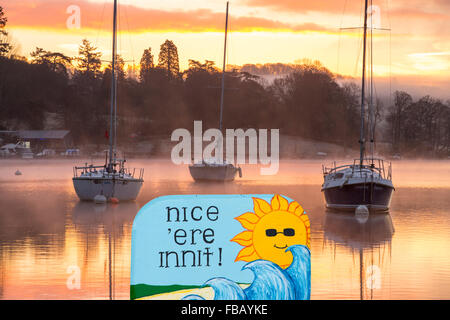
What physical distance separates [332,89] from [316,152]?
15.1 metres

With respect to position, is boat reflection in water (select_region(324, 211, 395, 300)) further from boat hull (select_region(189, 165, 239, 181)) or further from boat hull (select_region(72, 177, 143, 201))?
boat hull (select_region(189, 165, 239, 181))

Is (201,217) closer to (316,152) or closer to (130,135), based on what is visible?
(130,135)

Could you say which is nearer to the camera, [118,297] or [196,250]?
[196,250]

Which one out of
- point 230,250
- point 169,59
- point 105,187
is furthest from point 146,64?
point 230,250

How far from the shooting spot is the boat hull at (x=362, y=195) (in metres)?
31.9

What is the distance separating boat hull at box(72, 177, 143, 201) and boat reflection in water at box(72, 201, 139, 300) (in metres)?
0.44

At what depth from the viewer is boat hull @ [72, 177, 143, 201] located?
35438 mm

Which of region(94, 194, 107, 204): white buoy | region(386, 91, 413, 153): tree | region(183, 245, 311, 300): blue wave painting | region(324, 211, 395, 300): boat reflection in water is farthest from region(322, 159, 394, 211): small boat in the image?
region(386, 91, 413, 153): tree

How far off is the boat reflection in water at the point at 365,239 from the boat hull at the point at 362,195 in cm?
49

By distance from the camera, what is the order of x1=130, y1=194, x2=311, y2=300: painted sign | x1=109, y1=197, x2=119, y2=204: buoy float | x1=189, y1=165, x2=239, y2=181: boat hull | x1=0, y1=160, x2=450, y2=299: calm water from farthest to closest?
x1=189, y1=165, x2=239, y2=181: boat hull → x1=109, y1=197, x2=119, y2=204: buoy float → x1=0, y1=160, x2=450, y2=299: calm water → x1=130, y1=194, x2=311, y2=300: painted sign

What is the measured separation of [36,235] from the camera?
75.6 ft

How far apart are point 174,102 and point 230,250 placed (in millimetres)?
159254

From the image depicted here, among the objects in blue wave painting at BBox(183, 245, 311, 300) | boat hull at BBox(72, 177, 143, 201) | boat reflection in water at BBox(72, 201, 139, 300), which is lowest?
boat reflection in water at BBox(72, 201, 139, 300)
